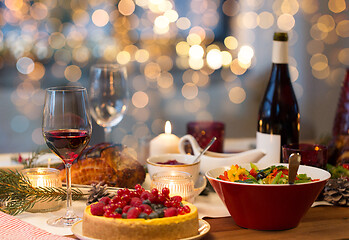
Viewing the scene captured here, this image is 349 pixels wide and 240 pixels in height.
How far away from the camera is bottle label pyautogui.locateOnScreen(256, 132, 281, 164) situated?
109 cm

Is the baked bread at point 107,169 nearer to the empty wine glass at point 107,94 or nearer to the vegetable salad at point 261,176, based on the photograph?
the vegetable salad at point 261,176

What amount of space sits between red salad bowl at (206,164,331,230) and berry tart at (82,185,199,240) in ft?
0.32

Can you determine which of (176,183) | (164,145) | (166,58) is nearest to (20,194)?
(176,183)

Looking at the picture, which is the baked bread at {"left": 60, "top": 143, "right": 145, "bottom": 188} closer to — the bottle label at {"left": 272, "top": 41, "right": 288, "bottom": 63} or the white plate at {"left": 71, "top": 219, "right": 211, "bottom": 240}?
the white plate at {"left": 71, "top": 219, "right": 211, "bottom": 240}

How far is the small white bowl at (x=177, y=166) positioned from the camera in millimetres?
997

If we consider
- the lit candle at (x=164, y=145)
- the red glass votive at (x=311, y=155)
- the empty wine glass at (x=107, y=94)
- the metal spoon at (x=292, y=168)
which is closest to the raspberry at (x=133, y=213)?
the metal spoon at (x=292, y=168)

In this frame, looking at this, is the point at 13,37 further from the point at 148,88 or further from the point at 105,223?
the point at 105,223

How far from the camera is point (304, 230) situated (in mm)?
795

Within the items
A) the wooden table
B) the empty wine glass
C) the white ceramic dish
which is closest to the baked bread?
the white ceramic dish

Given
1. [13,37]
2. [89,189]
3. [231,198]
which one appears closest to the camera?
[231,198]

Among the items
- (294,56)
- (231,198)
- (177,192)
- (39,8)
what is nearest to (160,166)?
(177,192)

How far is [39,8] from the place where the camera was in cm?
328

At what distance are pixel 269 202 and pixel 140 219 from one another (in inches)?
8.7

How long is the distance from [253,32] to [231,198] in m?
2.79
